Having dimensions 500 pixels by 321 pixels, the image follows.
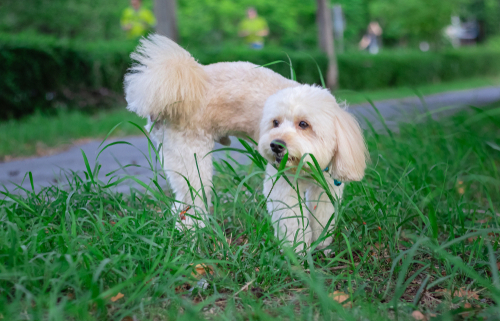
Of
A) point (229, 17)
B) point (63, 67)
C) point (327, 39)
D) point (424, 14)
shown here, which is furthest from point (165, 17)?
point (229, 17)

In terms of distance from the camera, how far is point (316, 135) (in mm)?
2494

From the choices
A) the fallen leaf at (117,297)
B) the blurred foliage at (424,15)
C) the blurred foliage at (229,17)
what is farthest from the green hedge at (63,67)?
the blurred foliage at (424,15)

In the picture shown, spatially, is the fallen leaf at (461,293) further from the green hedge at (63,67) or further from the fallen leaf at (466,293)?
the green hedge at (63,67)

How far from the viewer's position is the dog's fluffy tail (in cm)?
271

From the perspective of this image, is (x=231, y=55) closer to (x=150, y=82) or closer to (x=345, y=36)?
(x=150, y=82)

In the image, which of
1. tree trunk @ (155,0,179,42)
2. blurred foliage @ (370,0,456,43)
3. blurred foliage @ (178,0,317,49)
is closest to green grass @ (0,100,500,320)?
tree trunk @ (155,0,179,42)

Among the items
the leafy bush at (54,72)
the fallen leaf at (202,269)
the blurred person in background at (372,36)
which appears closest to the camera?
the fallen leaf at (202,269)

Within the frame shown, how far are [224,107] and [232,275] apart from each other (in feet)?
3.82

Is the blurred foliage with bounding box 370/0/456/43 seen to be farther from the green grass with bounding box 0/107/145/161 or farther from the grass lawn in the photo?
the green grass with bounding box 0/107/145/161

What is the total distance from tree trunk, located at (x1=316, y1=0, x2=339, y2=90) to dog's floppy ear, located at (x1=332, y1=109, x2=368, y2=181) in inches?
466

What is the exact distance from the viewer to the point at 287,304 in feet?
6.31

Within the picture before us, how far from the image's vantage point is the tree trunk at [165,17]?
9.80m

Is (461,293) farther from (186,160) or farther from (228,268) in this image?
(186,160)

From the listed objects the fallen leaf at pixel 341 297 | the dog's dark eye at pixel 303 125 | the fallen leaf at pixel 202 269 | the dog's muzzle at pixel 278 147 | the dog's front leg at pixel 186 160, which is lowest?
the fallen leaf at pixel 341 297
